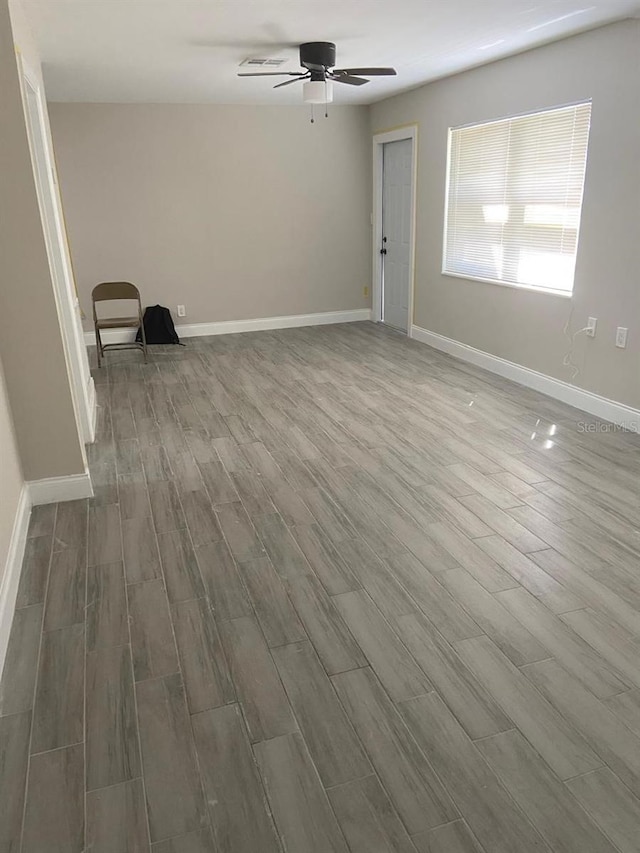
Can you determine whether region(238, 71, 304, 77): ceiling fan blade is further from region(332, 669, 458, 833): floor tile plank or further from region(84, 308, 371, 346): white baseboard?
region(332, 669, 458, 833): floor tile plank

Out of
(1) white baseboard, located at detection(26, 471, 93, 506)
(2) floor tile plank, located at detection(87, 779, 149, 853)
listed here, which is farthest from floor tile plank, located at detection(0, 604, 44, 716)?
(1) white baseboard, located at detection(26, 471, 93, 506)

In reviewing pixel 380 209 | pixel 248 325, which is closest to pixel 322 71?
pixel 380 209

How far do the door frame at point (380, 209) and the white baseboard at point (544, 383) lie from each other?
71 centimetres

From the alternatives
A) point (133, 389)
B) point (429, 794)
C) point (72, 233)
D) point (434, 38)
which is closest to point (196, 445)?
point (133, 389)

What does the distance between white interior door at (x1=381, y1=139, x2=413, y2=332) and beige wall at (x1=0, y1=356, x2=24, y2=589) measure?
4702 millimetres

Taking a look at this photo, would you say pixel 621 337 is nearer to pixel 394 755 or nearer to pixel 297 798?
pixel 394 755

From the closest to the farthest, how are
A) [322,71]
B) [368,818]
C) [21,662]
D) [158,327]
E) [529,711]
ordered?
[368,818] → [529,711] → [21,662] → [322,71] → [158,327]

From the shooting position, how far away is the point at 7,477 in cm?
268

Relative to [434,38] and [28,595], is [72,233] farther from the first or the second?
[28,595]

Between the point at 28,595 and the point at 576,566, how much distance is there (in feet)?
7.27

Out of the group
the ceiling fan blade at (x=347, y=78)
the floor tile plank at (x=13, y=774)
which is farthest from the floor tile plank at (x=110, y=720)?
the ceiling fan blade at (x=347, y=78)

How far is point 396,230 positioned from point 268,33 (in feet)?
11.0

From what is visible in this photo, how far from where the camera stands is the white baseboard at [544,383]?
13.5 ft

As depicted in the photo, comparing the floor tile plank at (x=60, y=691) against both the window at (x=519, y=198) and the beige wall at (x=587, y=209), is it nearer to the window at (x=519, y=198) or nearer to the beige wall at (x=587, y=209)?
the beige wall at (x=587, y=209)
